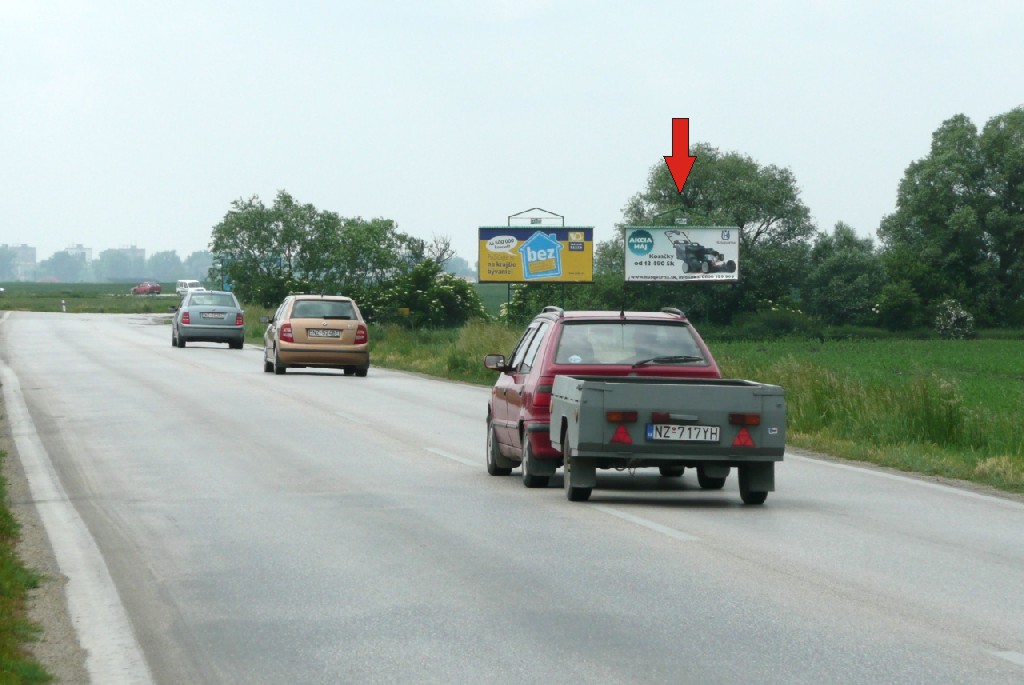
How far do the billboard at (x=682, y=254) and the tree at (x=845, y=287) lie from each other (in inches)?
1731

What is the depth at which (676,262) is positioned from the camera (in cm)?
5825

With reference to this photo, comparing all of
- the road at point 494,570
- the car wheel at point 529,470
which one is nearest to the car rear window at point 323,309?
the road at point 494,570

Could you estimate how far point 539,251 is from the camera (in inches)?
2317

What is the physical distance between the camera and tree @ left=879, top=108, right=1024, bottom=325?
9619 centimetres

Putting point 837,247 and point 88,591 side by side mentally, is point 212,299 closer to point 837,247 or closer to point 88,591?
point 88,591

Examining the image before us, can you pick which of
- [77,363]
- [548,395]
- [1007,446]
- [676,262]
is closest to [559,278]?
[676,262]

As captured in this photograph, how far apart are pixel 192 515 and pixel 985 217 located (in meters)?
89.6

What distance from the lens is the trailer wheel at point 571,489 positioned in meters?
12.6

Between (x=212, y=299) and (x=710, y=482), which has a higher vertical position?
(x=212, y=299)

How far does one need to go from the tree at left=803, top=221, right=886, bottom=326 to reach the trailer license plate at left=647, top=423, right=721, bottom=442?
90.3m

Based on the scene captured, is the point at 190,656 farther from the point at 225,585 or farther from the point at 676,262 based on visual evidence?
the point at 676,262

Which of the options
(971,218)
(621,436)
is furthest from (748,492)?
(971,218)

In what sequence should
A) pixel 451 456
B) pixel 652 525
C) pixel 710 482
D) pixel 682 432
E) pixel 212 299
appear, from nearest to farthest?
pixel 652 525
pixel 682 432
pixel 710 482
pixel 451 456
pixel 212 299

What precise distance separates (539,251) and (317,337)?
26245 millimetres
